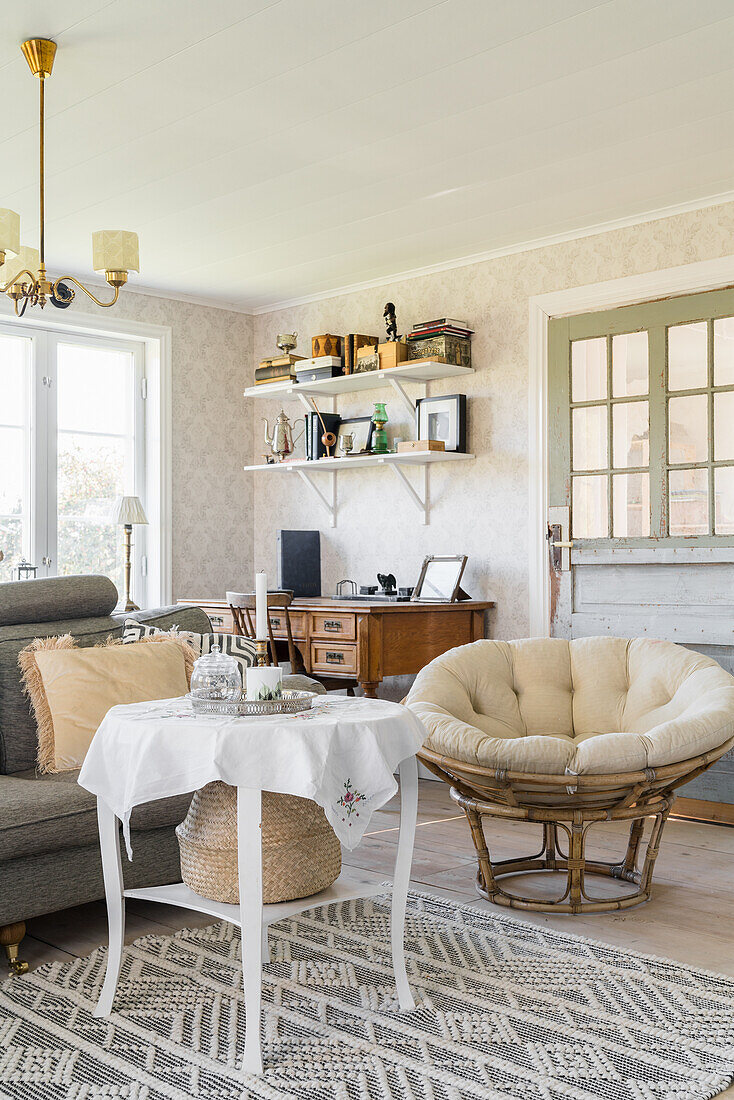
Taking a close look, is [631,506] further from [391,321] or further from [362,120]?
[362,120]

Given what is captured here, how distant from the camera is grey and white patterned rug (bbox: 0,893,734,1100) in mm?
1981

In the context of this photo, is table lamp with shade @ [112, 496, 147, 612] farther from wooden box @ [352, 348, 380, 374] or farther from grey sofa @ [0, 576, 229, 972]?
grey sofa @ [0, 576, 229, 972]

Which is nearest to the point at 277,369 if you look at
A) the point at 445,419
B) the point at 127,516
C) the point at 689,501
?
the point at 445,419

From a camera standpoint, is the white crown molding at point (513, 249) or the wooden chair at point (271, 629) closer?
the white crown molding at point (513, 249)

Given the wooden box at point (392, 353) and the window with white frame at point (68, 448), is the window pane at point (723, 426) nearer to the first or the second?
the wooden box at point (392, 353)

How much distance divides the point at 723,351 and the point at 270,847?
305cm

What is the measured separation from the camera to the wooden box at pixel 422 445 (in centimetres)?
495

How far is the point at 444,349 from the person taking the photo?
4.96 meters

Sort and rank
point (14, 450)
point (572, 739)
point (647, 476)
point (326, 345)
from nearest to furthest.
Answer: point (572, 739)
point (647, 476)
point (14, 450)
point (326, 345)

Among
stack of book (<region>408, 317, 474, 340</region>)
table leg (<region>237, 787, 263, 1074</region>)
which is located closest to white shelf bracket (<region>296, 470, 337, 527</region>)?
stack of book (<region>408, 317, 474, 340</region>)

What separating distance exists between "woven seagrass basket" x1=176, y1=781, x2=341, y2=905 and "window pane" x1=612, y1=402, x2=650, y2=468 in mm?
2795

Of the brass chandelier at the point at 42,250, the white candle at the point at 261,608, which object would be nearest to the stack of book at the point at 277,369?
the brass chandelier at the point at 42,250

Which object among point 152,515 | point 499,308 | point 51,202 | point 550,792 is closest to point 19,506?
point 152,515

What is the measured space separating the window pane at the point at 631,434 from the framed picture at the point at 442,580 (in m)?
0.90
